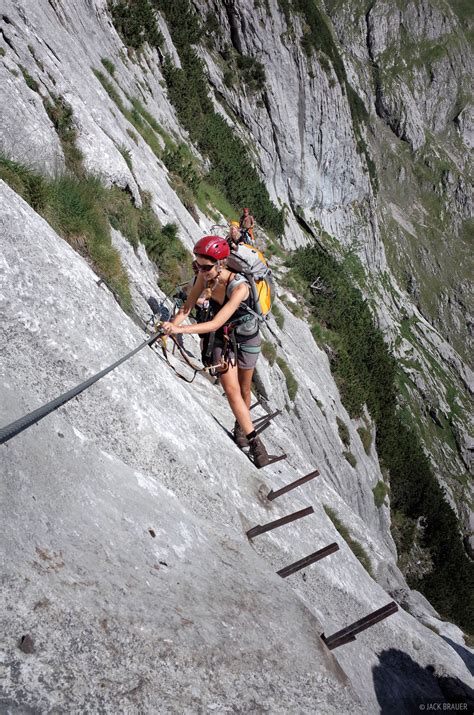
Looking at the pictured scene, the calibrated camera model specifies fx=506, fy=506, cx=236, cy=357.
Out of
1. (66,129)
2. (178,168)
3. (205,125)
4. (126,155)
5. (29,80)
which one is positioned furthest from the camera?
(205,125)

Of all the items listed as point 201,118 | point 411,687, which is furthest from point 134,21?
point 411,687

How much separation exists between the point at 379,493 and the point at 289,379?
9.89 metres

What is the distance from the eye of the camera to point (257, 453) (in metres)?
6.52

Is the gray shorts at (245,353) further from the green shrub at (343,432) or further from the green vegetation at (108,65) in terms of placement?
the green vegetation at (108,65)

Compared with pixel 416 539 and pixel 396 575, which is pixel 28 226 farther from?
pixel 416 539

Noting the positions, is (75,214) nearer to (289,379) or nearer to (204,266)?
(204,266)

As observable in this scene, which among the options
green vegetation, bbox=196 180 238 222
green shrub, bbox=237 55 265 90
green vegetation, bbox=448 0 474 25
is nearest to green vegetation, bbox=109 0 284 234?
green vegetation, bbox=196 180 238 222

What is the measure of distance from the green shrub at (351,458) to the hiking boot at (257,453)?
13.0 meters

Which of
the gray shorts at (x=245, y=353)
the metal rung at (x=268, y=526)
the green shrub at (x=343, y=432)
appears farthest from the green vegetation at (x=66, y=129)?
the green shrub at (x=343, y=432)

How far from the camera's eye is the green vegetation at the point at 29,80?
8.62 meters

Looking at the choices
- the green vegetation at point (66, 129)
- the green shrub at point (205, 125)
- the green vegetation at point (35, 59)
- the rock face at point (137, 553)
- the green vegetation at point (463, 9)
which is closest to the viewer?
the rock face at point (137, 553)

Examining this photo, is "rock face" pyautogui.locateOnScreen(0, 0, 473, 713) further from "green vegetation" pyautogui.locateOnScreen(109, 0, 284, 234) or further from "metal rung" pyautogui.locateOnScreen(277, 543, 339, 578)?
"green vegetation" pyautogui.locateOnScreen(109, 0, 284, 234)

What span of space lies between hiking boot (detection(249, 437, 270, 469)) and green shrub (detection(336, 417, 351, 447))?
1324cm

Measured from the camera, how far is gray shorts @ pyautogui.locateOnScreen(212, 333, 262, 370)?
21.0 feet
